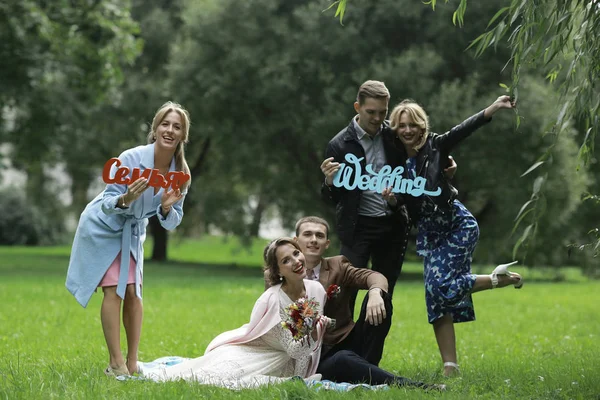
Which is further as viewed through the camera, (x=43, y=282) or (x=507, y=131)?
(x=507, y=131)

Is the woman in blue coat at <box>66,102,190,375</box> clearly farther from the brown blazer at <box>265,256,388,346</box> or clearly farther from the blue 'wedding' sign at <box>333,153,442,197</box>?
the blue 'wedding' sign at <box>333,153,442,197</box>

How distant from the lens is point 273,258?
215 inches

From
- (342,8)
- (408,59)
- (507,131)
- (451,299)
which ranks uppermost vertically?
(408,59)

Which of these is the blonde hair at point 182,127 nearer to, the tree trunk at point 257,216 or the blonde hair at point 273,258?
the blonde hair at point 273,258

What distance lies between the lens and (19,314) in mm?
10695

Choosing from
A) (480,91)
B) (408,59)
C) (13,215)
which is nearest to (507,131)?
(480,91)

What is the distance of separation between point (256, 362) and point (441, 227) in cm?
163

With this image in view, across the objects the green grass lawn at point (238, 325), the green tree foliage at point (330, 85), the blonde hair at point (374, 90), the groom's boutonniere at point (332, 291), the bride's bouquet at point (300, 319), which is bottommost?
the green grass lawn at point (238, 325)

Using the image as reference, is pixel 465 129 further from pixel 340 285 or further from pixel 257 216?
pixel 257 216

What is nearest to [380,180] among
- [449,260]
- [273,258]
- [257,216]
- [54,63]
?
[449,260]

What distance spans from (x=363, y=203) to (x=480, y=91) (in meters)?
14.2

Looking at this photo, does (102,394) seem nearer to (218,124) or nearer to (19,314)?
(19,314)

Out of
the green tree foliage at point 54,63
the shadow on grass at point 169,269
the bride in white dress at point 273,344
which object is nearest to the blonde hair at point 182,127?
the bride in white dress at point 273,344

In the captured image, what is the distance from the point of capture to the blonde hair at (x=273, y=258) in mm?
5469
